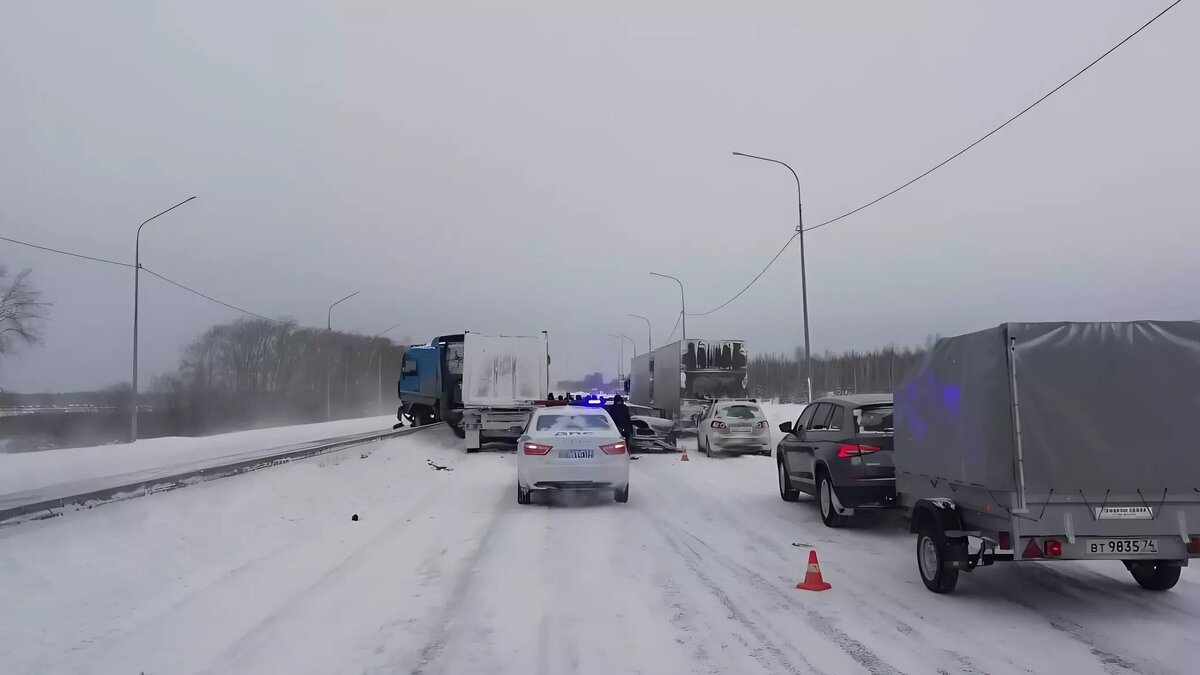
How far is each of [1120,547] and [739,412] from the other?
16.4m

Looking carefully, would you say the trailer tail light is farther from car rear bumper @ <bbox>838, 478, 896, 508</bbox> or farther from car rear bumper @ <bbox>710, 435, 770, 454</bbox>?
car rear bumper @ <bbox>710, 435, 770, 454</bbox>

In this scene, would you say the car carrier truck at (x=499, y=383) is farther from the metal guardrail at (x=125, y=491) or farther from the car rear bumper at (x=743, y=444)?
the metal guardrail at (x=125, y=491)

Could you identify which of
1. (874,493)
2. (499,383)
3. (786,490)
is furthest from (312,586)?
(499,383)

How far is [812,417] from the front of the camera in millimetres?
12086

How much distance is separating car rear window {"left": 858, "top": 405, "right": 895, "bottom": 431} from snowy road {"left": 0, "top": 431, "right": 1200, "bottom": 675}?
1395 mm

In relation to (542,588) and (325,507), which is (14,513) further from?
(542,588)

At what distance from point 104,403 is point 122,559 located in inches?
1345

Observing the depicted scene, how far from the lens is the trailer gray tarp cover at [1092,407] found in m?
6.28

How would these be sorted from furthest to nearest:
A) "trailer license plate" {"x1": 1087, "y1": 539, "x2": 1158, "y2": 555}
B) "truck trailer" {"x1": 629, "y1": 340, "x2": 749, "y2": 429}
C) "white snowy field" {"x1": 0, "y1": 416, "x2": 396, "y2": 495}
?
1. "truck trailer" {"x1": 629, "y1": 340, "x2": 749, "y2": 429}
2. "white snowy field" {"x1": 0, "y1": 416, "x2": 396, "y2": 495}
3. "trailer license plate" {"x1": 1087, "y1": 539, "x2": 1158, "y2": 555}

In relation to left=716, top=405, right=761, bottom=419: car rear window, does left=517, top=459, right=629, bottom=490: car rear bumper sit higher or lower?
lower

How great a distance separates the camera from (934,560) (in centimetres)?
723

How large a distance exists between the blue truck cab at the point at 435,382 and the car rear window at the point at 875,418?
2142 centimetres

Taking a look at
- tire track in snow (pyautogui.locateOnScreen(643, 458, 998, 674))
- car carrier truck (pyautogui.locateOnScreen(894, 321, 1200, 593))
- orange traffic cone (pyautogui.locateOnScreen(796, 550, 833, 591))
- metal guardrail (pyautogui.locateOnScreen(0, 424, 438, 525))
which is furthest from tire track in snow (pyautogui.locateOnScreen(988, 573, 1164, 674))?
metal guardrail (pyautogui.locateOnScreen(0, 424, 438, 525))

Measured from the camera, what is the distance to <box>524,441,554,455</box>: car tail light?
40.3 ft
